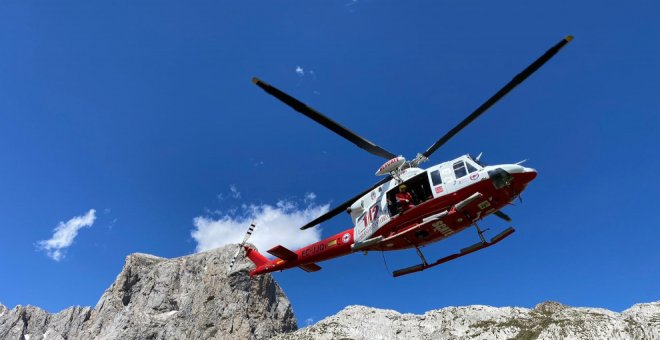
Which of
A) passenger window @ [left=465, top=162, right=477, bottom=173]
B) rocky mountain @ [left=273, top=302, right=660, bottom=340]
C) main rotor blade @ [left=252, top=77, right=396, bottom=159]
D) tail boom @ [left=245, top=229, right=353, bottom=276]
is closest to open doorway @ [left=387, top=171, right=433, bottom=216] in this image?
main rotor blade @ [left=252, top=77, right=396, bottom=159]

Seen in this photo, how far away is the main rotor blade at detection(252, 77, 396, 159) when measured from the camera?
18.7 m

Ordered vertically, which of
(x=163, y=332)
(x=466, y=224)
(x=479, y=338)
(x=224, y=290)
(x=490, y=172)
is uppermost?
(x=224, y=290)

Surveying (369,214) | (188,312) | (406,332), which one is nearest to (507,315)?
(406,332)

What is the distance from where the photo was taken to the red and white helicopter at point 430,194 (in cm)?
1906

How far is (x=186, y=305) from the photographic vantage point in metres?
174

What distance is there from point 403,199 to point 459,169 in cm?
313

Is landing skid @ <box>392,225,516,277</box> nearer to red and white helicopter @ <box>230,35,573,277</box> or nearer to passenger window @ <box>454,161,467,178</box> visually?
red and white helicopter @ <box>230,35,573,277</box>

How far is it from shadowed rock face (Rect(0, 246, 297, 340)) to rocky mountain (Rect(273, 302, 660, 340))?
3067cm

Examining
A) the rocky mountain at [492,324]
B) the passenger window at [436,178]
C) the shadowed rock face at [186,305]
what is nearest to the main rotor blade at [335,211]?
the passenger window at [436,178]

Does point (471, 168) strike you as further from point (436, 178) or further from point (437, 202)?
point (437, 202)

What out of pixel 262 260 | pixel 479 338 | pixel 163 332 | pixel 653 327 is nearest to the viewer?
pixel 262 260

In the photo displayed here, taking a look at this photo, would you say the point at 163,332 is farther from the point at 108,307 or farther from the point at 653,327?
the point at 653,327

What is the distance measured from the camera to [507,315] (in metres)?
140

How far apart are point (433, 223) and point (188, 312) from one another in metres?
173
